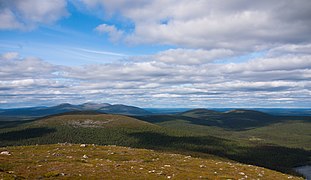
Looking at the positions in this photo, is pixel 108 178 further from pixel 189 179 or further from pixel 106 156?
pixel 106 156

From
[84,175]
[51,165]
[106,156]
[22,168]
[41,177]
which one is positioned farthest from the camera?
[106,156]

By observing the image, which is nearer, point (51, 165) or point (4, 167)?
point (4, 167)

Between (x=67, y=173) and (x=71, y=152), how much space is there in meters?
24.8

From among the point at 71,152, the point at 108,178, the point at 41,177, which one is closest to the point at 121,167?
the point at 108,178

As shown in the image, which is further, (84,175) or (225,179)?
(225,179)

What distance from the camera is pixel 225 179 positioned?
136 feet

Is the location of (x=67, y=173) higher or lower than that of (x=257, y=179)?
higher

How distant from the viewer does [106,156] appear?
192ft

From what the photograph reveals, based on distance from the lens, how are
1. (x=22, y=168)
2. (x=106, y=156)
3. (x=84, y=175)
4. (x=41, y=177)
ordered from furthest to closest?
(x=106, y=156) → (x=22, y=168) → (x=84, y=175) → (x=41, y=177)

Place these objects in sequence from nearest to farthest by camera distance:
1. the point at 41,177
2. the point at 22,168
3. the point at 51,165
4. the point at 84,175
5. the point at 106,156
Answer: the point at 41,177 → the point at 84,175 → the point at 22,168 → the point at 51,165 → the point at 106,156

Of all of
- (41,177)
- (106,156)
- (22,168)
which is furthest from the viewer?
(106,156)

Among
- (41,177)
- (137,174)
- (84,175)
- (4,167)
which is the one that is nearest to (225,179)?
(137,174)

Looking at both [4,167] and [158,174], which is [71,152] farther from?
[158,174]

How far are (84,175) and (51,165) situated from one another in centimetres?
885
